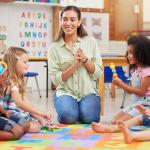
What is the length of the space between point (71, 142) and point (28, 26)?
4110 mm

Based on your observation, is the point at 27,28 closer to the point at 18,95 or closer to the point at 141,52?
the point at 141,52

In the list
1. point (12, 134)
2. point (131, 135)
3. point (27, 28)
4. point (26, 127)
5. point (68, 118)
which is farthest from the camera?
point (27, 28)

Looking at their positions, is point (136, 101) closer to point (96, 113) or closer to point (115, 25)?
point (96, 113)

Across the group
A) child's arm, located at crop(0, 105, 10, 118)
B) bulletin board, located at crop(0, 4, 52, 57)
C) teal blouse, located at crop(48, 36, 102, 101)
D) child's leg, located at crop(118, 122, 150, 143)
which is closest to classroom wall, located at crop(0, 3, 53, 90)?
bulletin board, located at crop(0, 4, 52, 57)

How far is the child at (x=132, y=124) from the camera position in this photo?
5.56 ft

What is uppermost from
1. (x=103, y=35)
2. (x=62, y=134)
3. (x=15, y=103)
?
(x=103, y=35)

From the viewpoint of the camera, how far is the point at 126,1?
623 cm

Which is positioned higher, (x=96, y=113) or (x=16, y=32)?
(x=16, y=32)

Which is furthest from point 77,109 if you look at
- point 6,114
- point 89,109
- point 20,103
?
point 6,114

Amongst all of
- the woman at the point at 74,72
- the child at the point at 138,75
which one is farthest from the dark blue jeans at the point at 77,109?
the child at the point at 138,75

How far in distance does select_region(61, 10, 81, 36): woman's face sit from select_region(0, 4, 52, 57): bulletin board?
3.16 metres

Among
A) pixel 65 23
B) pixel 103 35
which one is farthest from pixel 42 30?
pixel 65 23

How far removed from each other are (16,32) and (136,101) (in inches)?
141

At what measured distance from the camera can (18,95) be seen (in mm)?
1988
